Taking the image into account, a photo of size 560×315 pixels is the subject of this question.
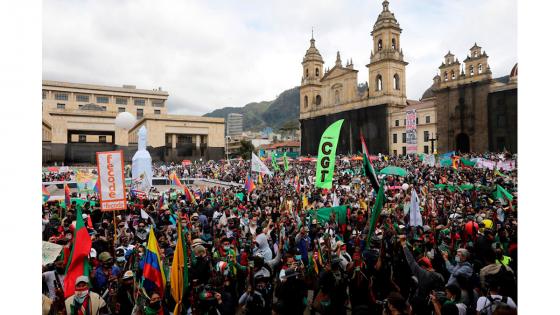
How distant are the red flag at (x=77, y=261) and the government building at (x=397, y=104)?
42.5 m

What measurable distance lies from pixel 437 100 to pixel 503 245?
145 feet

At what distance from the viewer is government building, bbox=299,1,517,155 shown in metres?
41.2

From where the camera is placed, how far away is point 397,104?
52.9 meters

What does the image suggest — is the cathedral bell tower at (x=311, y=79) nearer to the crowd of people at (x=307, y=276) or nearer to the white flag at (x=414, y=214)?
the white flag at (x=414, y=214)

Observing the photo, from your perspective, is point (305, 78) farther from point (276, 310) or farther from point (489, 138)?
point (276, 310)

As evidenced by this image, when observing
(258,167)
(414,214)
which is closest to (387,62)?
(258,167)

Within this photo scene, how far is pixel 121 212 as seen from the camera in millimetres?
12016

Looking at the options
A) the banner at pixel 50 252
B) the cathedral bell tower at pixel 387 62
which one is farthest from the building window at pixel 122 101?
the banner at pixel 50 252

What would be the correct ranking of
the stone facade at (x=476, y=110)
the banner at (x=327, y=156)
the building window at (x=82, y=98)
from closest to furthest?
the banner at (x=327, y=156), the stone facade at (x=476, y=110), the building window at (x=82, y=98)

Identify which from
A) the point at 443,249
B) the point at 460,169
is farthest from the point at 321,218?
the point at 460,169

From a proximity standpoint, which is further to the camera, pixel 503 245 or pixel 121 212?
pixel 121 212

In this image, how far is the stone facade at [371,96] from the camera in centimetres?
5253

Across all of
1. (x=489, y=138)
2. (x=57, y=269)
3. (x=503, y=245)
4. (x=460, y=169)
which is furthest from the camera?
(x=489, y=138)

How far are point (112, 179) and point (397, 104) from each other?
49.8 metres
